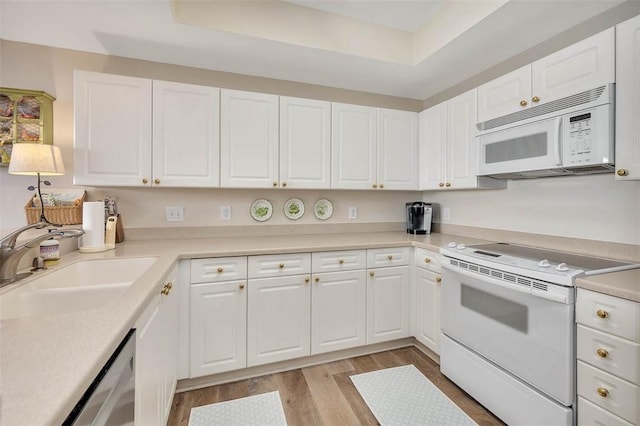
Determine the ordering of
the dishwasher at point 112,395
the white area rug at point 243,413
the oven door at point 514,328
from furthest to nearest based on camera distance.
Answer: the white area rug at point 243,413 → the oven door at point 514,328 → the dishwasher at point 112,395

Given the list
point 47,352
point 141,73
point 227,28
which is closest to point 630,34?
point 227,28

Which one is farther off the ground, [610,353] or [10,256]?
[10,256]

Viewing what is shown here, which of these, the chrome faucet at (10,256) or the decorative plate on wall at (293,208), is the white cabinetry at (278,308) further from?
the chrome faucet at (10,256)

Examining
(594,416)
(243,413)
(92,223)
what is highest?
(92,223)

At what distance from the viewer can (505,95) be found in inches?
77.4

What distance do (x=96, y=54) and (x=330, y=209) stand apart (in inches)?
87.3

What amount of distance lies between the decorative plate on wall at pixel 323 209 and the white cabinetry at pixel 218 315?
3.31 feet

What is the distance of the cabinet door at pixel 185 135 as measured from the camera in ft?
6.83

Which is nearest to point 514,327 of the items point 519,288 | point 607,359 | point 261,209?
point 519,288

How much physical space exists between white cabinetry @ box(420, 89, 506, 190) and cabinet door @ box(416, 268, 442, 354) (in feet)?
2.55

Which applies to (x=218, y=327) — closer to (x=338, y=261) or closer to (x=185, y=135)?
(x=338, y=261)

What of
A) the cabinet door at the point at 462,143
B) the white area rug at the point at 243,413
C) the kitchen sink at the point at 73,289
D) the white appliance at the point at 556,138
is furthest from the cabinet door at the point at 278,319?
the white appliance at the point at 556,138

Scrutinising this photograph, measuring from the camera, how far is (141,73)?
2.31 meters

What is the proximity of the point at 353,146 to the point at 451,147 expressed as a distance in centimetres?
81
